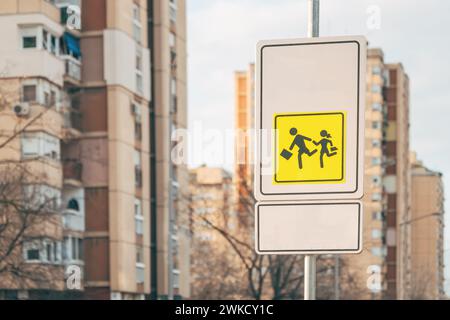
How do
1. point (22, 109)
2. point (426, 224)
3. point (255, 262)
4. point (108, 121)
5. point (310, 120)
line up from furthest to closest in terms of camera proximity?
point (426, 224) → point (108, 121) → point (255, 262) → point (22, 109) → point (310, 120)

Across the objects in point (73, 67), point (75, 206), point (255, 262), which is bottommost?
point (255, 262)

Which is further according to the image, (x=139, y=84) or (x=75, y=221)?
(x=139, y=84)

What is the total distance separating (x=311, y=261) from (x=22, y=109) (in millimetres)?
28017

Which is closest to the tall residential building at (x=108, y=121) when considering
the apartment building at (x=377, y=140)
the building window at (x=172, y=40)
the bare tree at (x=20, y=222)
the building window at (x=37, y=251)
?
the building window at (x=172, y=40)

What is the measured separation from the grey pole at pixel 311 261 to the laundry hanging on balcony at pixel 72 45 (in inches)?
1450

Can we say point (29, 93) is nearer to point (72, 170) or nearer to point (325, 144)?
point (72, 170)

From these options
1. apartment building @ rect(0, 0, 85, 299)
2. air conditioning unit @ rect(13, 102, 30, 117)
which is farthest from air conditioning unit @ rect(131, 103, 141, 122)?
air conditioning unit @ rect(13, 102, 30, 117)

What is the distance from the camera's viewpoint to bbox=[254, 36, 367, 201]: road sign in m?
4.90

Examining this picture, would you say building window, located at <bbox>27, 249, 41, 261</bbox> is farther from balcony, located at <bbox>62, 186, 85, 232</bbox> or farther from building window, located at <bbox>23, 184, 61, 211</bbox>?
balcony, located at <bbox>62, 186, 85, 232</bbox>

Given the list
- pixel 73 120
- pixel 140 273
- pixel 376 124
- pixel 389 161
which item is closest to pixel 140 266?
pixel 140 273

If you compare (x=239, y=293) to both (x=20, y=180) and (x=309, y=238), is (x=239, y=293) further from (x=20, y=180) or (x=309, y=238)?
(x=309, y=238)

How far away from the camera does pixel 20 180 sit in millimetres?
26406

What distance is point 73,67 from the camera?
42375mm
